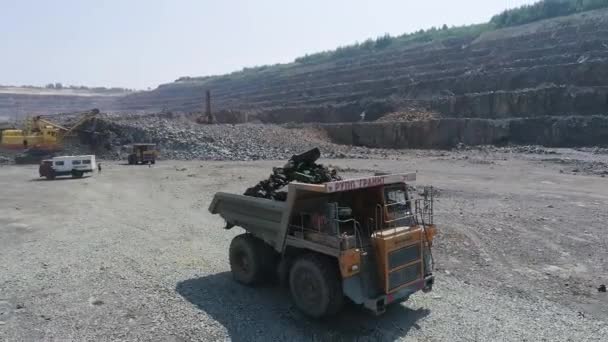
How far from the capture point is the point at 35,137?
33000 mm

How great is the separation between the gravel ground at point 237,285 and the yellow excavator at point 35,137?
59.3 ft

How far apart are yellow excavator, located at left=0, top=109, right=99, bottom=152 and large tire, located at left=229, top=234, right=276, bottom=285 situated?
99.3ft

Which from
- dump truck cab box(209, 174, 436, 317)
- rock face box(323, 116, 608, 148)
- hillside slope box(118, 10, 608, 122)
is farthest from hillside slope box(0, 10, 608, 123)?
dump truck cab box(209, 174, 436, 317)

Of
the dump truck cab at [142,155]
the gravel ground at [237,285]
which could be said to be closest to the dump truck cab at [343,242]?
the gravel ground at [237,285]

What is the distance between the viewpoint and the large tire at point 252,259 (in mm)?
7293

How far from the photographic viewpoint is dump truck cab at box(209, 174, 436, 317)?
5.80 meters

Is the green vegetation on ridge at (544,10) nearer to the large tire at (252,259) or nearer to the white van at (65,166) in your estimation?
the white van at (65,166)

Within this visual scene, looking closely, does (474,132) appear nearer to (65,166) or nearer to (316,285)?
(65,166)

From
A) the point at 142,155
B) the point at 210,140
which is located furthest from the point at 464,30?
the point at 142,155

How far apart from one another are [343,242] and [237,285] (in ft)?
8.52

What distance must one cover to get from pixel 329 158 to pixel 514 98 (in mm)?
16657

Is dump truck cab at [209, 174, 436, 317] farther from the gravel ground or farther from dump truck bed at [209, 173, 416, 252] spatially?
the gravel ground

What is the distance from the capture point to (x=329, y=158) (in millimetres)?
30594

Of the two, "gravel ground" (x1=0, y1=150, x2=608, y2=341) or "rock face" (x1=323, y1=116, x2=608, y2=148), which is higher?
"rock face" (x1=323, y1=116, x2=608, y2=148)
